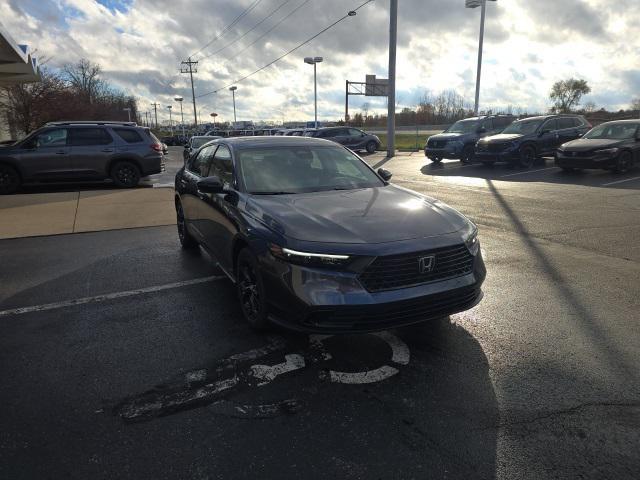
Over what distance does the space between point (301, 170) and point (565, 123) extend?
16538 millimetres

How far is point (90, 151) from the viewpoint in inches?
515

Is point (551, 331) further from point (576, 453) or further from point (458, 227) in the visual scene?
point (576, 453)

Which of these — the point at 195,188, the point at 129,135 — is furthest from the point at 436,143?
the point at 195,188

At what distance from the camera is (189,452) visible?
2516 mm

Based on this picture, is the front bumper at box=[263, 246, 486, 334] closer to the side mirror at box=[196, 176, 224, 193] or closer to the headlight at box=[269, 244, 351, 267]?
the headlight at box=[269, 244, 351, 267]

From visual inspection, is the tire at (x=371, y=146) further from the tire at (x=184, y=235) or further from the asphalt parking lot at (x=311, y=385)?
the asphalt parking lot at (x=311, y=385)

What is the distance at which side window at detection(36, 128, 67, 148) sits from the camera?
12711 millimetres

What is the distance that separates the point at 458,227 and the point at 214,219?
256 cm

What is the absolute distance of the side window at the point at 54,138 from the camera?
1271cm

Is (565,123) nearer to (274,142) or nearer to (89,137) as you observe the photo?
(274,142)

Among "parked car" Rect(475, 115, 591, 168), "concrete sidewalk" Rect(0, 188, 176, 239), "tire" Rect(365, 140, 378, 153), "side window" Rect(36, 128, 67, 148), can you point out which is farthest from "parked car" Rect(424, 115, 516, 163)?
"side window" Rect(36, 128, 67, 148)

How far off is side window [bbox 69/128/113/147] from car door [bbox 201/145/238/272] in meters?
9.37

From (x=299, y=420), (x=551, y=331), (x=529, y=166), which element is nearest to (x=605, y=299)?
(x=551, y=331)

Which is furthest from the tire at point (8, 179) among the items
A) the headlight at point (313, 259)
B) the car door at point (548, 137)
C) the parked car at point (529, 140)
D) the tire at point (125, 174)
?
the car door at point (548, 137)
